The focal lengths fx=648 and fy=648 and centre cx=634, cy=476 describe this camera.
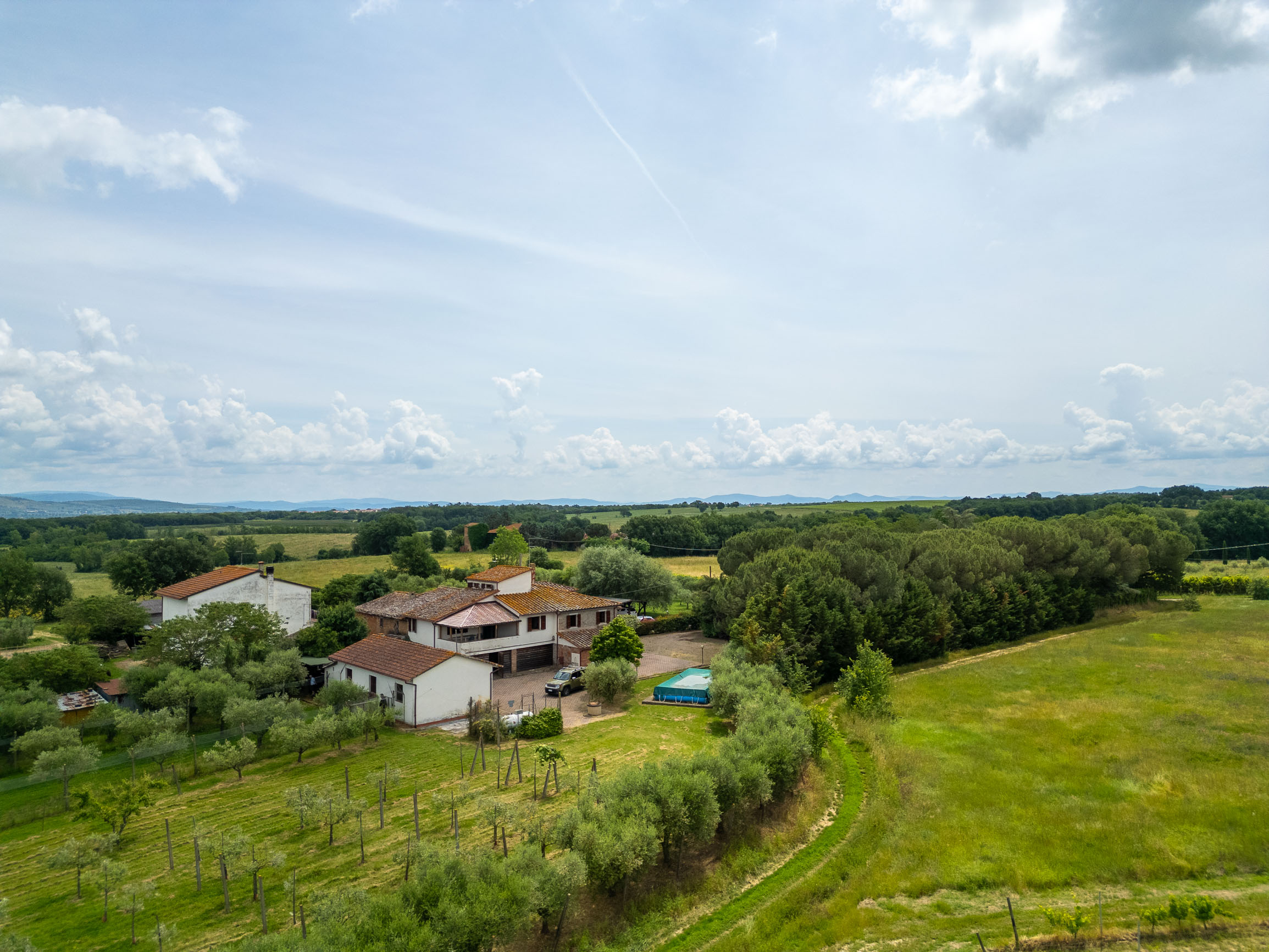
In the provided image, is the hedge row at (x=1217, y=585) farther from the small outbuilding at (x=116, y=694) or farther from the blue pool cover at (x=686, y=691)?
the small outbuilding at (x=116, y=694)

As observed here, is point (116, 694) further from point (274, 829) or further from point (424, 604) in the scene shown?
point (274, 829)

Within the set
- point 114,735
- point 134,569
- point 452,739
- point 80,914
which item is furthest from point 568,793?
point 134,569

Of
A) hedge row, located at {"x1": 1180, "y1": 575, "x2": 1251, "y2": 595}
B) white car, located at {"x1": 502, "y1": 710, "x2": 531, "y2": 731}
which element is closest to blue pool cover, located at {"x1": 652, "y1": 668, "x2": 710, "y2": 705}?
white car, located at {"x1": 502, "y1": 710, "x2": 531, "y2": 731}

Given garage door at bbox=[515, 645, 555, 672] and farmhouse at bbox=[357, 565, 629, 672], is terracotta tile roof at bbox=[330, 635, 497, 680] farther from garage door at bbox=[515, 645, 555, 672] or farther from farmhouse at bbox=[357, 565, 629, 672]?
garage door at bbox=[515, 645, 555, 672]

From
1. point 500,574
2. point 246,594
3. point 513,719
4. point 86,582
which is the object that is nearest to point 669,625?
point 500,574

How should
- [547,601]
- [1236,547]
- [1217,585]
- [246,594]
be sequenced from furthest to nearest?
[1236,547] → [1217,585] → [246,594] → [547,601]

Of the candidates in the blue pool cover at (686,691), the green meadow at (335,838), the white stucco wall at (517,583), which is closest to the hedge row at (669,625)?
the white stucco wall at (517,583)

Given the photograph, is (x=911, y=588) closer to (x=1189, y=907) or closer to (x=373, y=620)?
(x=1189, y=907)
